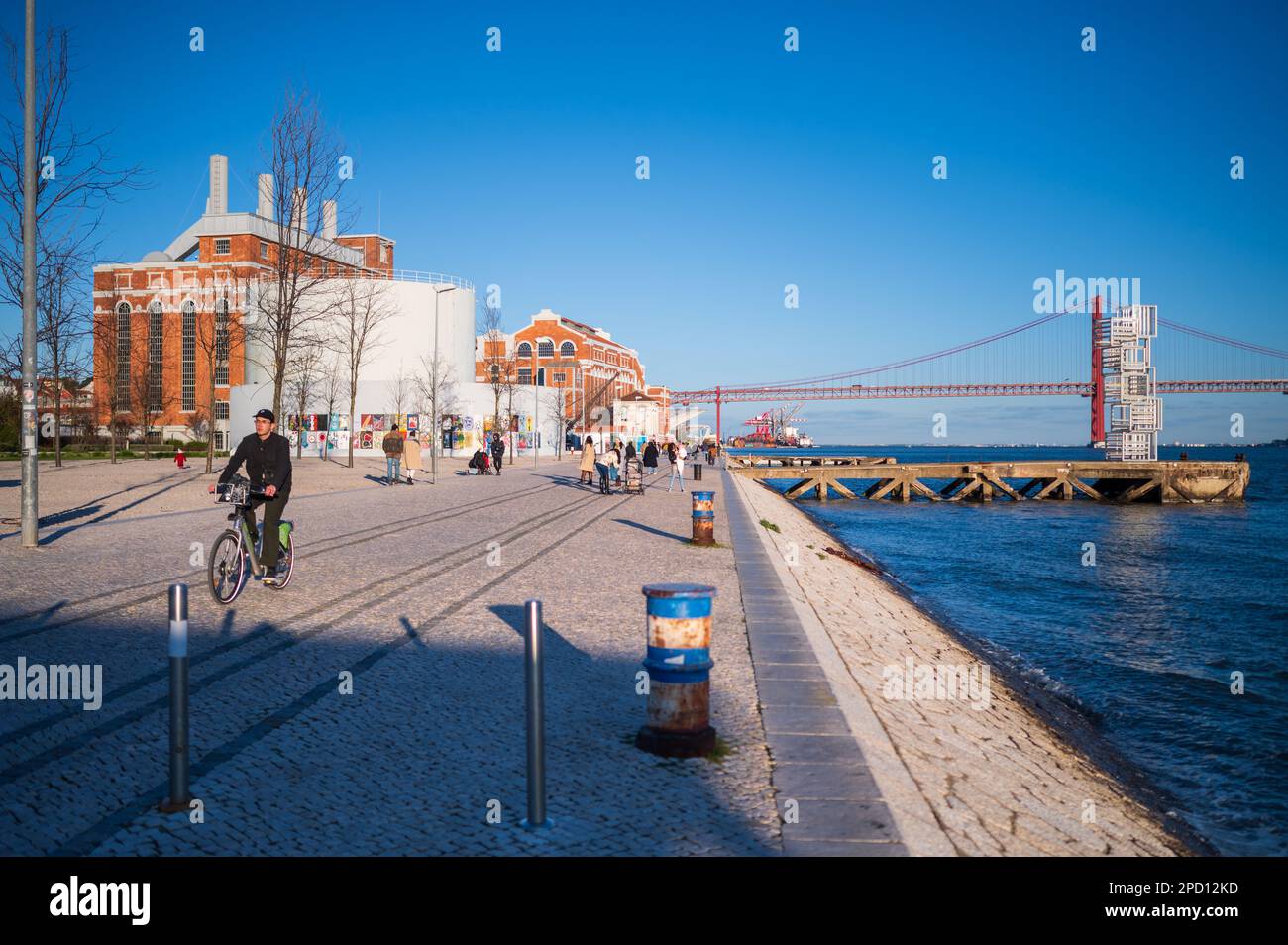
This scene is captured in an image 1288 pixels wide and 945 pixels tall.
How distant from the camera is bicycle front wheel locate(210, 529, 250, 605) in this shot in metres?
9.28

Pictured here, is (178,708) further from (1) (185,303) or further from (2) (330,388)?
(1) (185,303)

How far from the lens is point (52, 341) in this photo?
3047 cm

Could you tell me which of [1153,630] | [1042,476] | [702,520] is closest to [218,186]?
[1042,476]

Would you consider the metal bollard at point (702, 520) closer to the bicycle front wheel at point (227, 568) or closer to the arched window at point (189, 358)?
the bicycle front wheel at point (227, 568)

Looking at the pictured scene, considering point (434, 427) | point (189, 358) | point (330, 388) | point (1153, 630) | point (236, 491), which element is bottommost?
point (1153, 630)

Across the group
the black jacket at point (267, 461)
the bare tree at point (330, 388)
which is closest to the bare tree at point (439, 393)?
the bare tree at point (330, 388)

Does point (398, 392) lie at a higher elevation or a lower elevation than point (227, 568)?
higher

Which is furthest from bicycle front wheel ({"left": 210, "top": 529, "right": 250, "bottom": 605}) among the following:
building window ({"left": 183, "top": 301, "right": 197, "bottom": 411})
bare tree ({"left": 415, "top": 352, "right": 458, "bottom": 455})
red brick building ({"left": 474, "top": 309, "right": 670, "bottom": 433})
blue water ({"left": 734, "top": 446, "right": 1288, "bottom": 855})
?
red brick building ({"left": 474, "top": 309, "right": 670, "bottom": 433})

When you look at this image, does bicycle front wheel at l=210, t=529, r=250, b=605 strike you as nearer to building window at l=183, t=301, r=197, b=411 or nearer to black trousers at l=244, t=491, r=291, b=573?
black trousers at l=244, t=491, r=291, b=573

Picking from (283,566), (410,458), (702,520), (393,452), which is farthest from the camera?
(410,458)

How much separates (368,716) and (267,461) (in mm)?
5129

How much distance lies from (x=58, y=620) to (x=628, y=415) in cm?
8786

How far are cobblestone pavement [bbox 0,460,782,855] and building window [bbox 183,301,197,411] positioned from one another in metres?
74.1

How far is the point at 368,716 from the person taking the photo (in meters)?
5.86
